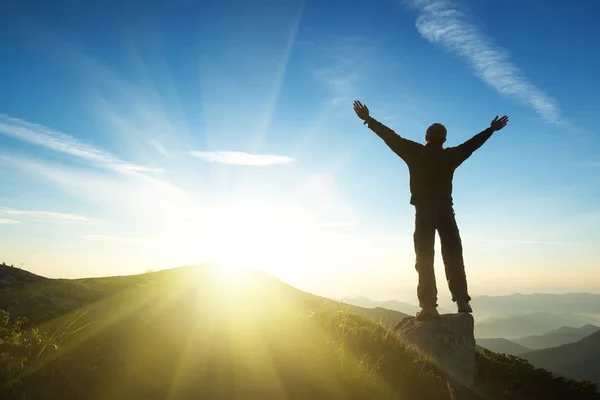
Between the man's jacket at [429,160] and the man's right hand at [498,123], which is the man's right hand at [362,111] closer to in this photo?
the man's jacket at [429,160]

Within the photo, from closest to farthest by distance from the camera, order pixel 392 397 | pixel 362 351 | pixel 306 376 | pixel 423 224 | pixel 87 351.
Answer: pixel 87 351 < pixel 306 376 < pixel 392 397 < pixel 362 351 < pixel 423 224

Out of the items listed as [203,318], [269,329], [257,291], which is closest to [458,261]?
[257,291]

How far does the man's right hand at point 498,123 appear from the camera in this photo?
31.0ft

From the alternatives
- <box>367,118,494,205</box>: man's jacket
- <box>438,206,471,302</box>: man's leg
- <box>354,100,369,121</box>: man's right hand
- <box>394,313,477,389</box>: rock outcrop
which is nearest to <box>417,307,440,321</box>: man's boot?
<box>394,313,477,389</box>: rock outcrop

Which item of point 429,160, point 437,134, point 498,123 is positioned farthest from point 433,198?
point 498,123

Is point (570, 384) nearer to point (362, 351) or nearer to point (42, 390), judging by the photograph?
point (362, 351)

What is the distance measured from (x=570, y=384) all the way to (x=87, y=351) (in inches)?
407

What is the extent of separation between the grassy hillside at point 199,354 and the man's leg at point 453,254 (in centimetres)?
272

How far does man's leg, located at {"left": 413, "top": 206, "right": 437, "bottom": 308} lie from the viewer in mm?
9016

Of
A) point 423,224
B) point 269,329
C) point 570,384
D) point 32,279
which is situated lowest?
point 570,384

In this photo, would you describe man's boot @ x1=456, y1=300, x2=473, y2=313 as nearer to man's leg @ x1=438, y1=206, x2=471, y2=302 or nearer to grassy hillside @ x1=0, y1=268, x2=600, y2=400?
man's leg @ x1=438, y1=206, x2=471, y2=302

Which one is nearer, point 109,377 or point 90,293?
point 109,377

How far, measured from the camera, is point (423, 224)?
9.19m

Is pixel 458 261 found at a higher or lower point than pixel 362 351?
higher
